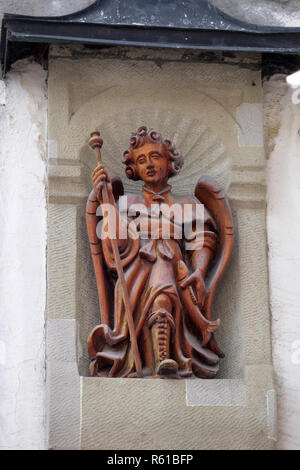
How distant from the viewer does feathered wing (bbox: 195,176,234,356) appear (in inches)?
256

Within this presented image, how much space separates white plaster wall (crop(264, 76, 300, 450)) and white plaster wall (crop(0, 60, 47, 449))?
3.13 ft

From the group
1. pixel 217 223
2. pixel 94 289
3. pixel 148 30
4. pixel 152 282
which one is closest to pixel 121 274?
pixel 152 282

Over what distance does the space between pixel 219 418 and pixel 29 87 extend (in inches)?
66.1

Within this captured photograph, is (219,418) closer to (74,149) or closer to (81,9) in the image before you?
(74,149)

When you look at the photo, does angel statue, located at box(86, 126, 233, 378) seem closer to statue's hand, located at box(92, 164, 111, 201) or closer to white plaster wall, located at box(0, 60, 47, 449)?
statue's hand, located at box(92, 164, 111, 201)

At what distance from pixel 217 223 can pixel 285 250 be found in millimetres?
310

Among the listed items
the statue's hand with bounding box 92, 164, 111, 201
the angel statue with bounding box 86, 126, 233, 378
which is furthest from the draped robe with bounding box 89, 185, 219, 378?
the statue's hand with bounding box 92, 164, 111, 201

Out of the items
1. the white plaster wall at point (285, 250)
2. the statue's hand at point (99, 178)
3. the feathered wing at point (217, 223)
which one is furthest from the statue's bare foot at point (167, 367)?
the statue's hand at point (99, 178)

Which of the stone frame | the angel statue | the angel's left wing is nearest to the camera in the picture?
the stone frame

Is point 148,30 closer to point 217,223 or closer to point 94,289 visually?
point 217,223

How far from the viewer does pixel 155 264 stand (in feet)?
21.1

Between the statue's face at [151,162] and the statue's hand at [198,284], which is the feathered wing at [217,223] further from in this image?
the statue's face at [151,162]

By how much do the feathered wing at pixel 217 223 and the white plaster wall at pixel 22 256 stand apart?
2.18ft

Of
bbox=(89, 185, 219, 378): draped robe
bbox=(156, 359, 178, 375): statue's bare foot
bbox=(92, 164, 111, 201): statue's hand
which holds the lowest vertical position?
bbox=(156, 359, 178, 375): statue's bare foot
